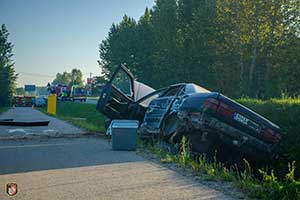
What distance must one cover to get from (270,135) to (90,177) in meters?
3.87

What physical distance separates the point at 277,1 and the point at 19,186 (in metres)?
22.6

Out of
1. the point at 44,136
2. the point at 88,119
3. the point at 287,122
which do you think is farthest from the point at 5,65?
the point at 287,122

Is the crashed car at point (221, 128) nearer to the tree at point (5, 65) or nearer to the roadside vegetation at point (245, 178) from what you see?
the roadside vegetation at point (245, 178)

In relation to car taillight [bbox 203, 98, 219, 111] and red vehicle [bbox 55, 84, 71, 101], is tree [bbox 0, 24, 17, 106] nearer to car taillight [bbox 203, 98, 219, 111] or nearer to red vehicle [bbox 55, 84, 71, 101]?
red vehicle [bbox 55, 84, 71, 101]

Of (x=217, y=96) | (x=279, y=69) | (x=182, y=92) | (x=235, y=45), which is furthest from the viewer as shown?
(x=235, y=45)

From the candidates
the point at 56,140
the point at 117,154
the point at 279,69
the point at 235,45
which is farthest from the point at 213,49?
the point at 117,154

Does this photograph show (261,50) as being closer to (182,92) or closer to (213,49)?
(213,49)

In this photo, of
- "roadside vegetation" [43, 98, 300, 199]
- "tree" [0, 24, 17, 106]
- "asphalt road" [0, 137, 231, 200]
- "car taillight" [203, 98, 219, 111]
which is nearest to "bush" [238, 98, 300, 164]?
"roadside vegetation" [43, 98, 300, 199]

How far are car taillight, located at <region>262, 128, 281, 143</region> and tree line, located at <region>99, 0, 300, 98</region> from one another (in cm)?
1012

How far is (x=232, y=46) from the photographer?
2802 centimetres

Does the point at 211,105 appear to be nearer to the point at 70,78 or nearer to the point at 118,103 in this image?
the point at 118,103

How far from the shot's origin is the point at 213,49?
29.9 m

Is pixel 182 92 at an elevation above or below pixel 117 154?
above

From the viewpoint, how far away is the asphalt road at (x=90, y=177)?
17.2 feet
